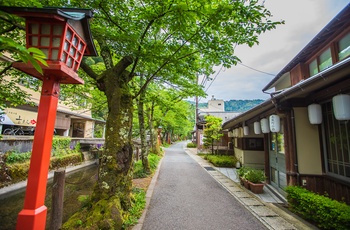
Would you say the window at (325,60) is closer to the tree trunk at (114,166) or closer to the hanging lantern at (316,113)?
the hanging lantern at (316,113)

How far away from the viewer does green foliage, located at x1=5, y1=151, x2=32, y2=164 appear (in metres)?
8.66

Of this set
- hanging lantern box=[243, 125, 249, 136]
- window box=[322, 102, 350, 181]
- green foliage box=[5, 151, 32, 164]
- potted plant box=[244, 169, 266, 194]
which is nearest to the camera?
window box=[322, 102, 350, 181]

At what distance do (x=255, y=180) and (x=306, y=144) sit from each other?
2.66 meters

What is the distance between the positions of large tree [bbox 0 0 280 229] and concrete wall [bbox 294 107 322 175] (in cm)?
324

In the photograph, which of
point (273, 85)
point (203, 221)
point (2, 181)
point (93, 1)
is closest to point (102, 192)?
point (203, 221)

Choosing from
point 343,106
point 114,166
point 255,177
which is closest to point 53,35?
point 114,166

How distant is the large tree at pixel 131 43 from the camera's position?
3.73m

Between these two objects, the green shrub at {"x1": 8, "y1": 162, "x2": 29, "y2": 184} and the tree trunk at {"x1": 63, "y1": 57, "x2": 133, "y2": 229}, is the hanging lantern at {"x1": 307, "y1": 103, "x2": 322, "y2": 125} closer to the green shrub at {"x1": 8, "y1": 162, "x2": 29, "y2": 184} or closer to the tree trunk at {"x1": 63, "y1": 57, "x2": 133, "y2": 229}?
the tree trunk at {"x1": 63, "y1": 57, "x2": 133, "y2": 229}

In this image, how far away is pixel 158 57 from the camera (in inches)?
189

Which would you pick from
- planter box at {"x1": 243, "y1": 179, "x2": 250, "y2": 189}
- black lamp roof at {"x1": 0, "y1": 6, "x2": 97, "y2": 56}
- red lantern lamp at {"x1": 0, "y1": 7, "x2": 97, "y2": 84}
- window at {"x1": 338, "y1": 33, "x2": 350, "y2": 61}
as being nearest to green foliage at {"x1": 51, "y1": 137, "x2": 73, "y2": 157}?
red lantern lamp at {"x1": 0, "y1": 7, "x2": 97, "y2": 84}

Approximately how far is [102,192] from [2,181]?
24.3 feet

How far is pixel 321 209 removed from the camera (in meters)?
3.98

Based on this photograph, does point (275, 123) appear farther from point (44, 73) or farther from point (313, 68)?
point (44, 73)

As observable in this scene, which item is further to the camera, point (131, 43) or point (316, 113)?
point (316, 113)
